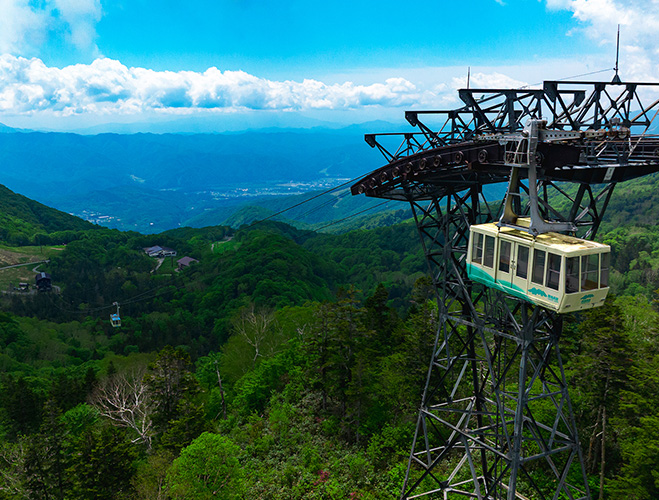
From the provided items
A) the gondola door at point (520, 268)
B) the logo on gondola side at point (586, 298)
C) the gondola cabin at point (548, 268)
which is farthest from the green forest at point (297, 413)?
the gondola door at point (520, 268)

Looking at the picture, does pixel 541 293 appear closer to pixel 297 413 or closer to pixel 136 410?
pixel 297 413

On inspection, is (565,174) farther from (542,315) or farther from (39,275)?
(39,275)

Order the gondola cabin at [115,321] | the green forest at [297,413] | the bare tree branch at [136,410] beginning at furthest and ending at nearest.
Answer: the gondola cabin at [115,321] < the bare tree branch at [136,410] < the green forest at [297,413]

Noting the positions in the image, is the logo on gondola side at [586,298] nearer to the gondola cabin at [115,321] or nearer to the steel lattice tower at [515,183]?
the steel lattice tower at [515,183]

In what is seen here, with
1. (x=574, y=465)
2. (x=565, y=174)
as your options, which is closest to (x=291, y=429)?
(x=574, y=465)

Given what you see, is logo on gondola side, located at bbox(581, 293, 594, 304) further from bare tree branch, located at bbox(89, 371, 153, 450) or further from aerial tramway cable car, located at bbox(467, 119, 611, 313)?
bare tree branch, located at bbox(89, 371, 153, 450)

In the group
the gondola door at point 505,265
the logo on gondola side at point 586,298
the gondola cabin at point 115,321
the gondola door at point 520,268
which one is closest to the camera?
→ the logo on gondola side at point 586,298

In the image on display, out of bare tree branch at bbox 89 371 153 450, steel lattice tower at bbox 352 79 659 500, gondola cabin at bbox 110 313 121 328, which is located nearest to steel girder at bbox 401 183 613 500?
steel lattice tower at bbox 352 79 659 500

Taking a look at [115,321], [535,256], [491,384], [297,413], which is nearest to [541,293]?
[535,256]
